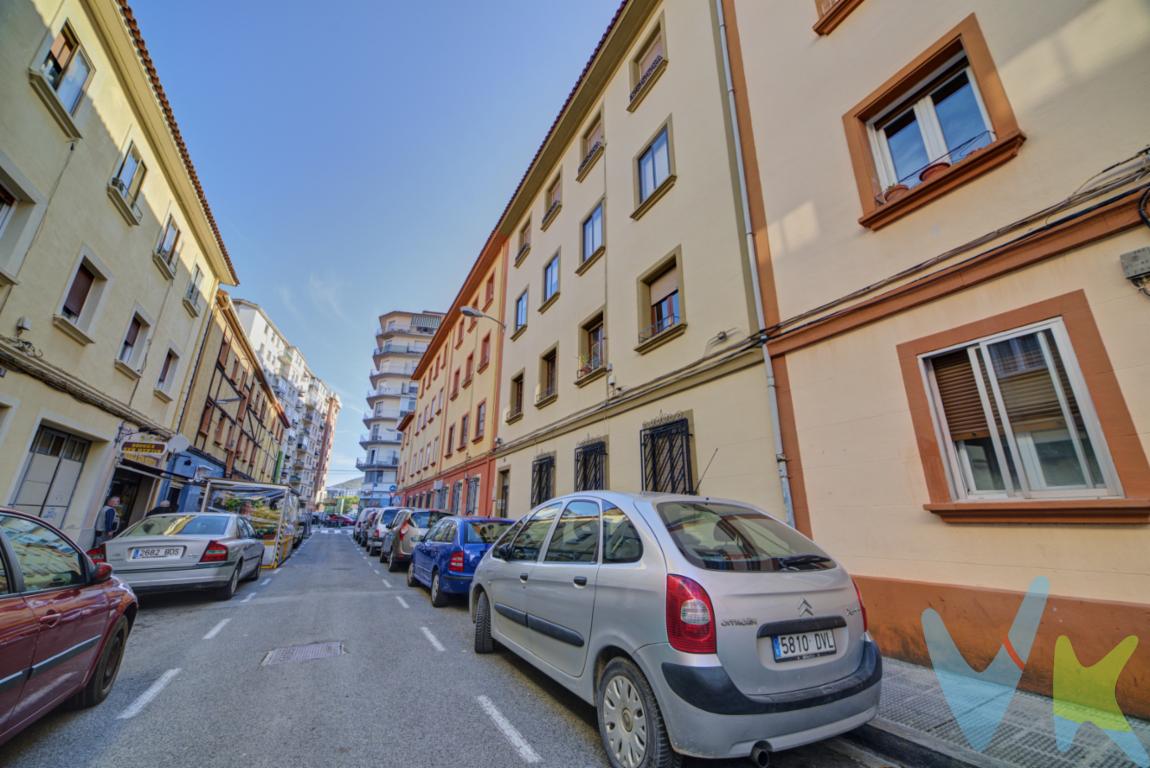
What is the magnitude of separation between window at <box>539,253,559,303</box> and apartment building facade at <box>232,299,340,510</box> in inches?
958

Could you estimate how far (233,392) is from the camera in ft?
78.0

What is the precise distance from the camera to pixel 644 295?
9.62 metres

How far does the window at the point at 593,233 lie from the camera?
38.4 ft

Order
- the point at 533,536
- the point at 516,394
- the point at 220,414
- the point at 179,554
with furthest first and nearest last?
the point at 220,414
the point at 516,394
the point at 179,554
the point at 533,536

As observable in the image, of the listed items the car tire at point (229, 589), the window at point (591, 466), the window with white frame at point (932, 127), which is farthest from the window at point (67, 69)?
the window with white frame at point (932, 127)

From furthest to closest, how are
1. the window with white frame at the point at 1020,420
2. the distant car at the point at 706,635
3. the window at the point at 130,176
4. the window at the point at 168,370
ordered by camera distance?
the window at the point at 168,370 → the window at the point at 130,176 → the window with white frame at the point at 1020,420 → the distant car at the point at 706,635

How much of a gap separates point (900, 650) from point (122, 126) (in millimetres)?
16543

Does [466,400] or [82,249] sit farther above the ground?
[466,400]

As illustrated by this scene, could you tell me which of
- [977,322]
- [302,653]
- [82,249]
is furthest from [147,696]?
[82,249]

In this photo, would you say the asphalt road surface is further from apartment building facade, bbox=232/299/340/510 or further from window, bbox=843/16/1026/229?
apartment building facade, bbox=232/299/340/510

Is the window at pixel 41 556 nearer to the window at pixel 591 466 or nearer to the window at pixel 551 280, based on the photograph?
the window at pixel 591 466

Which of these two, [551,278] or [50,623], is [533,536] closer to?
[50,623]

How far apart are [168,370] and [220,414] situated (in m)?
7.95

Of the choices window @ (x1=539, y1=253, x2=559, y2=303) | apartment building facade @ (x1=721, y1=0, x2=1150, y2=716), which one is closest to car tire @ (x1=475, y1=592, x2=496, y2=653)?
apartment building facade @ (x1=721, y1=0, x2=1150, y2=716)
